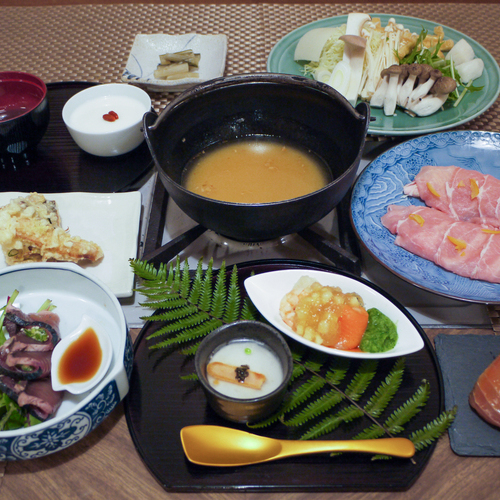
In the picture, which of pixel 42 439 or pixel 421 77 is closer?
pixel 42 439

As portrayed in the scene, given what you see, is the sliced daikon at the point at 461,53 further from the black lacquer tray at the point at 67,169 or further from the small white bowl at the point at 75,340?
the small white bowl at the point at 75,340

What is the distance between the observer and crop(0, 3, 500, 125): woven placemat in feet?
7.09

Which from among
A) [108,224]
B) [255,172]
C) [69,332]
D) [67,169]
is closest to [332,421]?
[69,332]

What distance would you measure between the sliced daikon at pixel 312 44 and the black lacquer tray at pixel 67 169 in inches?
35.2

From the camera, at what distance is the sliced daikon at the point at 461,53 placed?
6.29ft

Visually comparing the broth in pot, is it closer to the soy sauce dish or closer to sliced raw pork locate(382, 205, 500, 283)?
sliced raw pork locate(382, 205, 500, 283)

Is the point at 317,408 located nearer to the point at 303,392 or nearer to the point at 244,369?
the point at 303,392

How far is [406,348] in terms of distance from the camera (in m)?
1.05

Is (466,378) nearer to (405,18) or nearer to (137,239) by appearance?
(137,239)

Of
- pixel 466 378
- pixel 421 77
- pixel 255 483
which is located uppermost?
pixel 421 77

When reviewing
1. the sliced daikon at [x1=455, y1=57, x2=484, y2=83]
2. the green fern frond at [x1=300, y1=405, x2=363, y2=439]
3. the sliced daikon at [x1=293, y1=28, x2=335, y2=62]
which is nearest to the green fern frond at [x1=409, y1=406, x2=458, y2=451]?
the green fern frond at [x1=300, y1=405, x2=363, y2=439]

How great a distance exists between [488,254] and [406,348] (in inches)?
18.1

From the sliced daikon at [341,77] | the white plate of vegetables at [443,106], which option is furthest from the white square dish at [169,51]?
the sliced daikon at [341,77]

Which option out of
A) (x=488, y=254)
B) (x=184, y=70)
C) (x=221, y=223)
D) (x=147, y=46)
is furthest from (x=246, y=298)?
(x=147, y=46)
